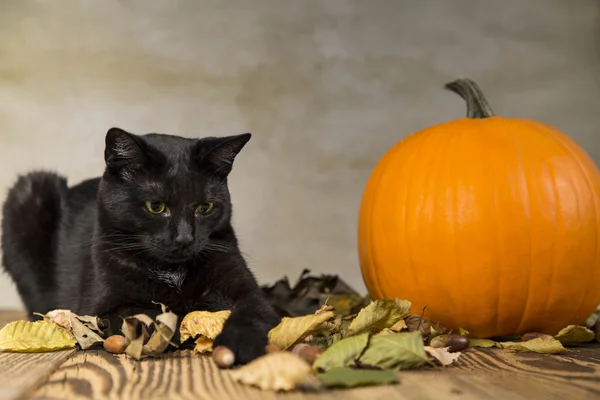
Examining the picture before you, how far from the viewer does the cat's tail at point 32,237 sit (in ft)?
7.54

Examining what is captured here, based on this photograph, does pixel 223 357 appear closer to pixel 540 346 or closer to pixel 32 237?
pixel 540 346

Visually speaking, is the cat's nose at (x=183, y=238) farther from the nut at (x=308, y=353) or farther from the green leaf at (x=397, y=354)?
the green leaf at (x=397, y=354)

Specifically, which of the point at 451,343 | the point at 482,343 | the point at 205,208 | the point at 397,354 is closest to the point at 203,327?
the point at 205,208

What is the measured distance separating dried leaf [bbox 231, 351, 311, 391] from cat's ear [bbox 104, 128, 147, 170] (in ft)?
2.26

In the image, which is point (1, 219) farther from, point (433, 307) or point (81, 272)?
point (433, 307)

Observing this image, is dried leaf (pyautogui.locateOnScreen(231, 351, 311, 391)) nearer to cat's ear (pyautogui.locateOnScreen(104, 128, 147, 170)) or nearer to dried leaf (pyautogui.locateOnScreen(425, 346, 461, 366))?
dried leaf (pyautogui.locateOnScreen(425, 346, 461, 366))

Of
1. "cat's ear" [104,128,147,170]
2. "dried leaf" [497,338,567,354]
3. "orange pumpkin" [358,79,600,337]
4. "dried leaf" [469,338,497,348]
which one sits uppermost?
"cat's ear" [104,128,147,170]

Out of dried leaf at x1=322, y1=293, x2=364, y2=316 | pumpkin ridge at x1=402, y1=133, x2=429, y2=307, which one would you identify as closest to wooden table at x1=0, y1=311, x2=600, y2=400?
pumpkin ridge at x1=402, y1=133, x2=429, y2=307

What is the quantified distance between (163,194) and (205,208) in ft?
0.44

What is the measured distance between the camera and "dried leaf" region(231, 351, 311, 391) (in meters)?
1.11

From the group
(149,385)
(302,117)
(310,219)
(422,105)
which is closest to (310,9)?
(302,117)

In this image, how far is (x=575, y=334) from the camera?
1701 mm

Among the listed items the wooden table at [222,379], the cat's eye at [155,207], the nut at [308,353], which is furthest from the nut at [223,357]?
the cat's eye at [155,207]

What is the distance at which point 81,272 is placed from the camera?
205 centimetres
